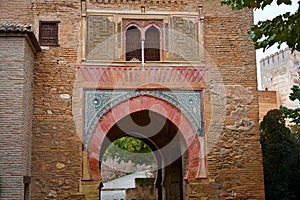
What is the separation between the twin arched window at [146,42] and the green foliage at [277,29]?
597cm

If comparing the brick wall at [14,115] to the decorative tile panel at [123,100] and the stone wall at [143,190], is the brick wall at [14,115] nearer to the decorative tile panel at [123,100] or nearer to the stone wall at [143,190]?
the decorative tile panel at [123,100]

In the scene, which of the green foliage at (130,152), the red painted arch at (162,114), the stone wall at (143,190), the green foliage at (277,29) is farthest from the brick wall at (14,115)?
the green foliage at (130,152)

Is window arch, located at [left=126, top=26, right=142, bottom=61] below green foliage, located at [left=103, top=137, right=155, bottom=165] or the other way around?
the other way around

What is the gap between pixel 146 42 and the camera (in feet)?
34.0

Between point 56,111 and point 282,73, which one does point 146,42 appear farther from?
point 282,73

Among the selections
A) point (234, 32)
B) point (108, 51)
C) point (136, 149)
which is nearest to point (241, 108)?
point (234, 32)

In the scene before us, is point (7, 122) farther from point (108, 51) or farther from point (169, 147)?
point (169, 147)

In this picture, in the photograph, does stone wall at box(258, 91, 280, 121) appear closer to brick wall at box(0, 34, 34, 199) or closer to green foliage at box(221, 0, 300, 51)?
brick wall at box(0, 34, 34, 199)

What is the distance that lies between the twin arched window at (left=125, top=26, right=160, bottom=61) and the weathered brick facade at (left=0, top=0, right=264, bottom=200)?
0.24m

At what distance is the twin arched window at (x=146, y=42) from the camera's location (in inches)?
406

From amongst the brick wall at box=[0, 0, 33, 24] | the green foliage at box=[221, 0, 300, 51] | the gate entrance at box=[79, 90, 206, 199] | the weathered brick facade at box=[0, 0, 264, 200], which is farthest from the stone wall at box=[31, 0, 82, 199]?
the green foliage at box=[221, 0, 300, 51]

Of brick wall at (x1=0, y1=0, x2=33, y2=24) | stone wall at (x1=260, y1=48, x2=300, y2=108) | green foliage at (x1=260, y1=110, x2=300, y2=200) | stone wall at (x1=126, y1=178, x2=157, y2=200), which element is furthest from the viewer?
stone wall at (x1=260, y1=48, x2=300, y2=108)

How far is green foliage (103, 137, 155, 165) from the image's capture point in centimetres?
2423

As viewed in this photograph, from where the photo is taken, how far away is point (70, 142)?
9.57 metres
